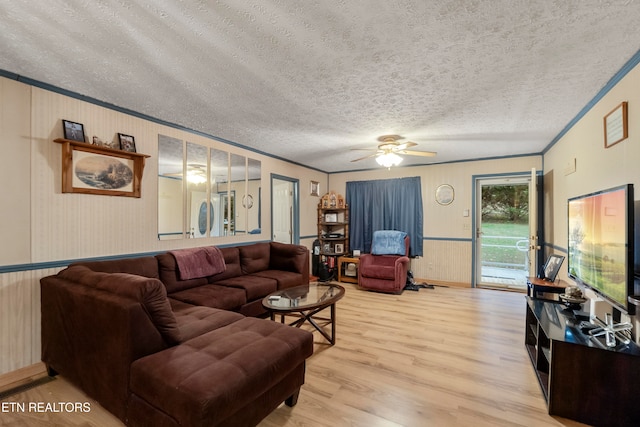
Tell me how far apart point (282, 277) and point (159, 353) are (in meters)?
2.18

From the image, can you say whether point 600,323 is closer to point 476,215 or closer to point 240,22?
point 240,22

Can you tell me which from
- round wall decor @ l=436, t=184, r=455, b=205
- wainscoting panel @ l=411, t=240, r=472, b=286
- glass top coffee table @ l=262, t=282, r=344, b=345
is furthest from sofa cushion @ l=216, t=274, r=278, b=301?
round wall decor @ l=436, t=184, r=455, b=205

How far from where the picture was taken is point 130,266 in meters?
2.65

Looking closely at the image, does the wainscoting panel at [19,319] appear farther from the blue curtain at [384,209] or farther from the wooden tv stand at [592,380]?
the blue curtain at [384,209]

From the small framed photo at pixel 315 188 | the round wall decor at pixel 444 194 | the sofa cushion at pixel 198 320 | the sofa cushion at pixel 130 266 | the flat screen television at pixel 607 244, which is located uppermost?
the small framed photo at pixel 315 188

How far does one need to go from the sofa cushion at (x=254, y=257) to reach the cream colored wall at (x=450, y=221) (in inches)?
118

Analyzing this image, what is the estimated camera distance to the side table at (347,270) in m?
5.40

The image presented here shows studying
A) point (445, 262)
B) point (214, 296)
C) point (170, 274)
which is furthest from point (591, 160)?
point (170, 274)

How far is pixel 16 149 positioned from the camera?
86.4 inches

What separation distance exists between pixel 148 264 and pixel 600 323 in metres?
3.76

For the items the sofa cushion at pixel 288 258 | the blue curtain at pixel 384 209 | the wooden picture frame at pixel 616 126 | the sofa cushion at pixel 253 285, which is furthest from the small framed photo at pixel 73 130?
the blue curtain at pixel 384 209

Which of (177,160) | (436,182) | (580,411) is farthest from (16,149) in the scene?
(436,182)

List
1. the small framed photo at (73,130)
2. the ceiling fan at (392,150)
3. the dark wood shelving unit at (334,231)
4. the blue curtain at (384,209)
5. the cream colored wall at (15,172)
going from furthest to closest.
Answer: the dark wood shelving unit at (334,231), the blue curtain at (384,209), the ceiling fan at (392,150), the small framed photo at (73,130), the cream colored wall at (15,172)

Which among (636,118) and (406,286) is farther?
(406,286)
